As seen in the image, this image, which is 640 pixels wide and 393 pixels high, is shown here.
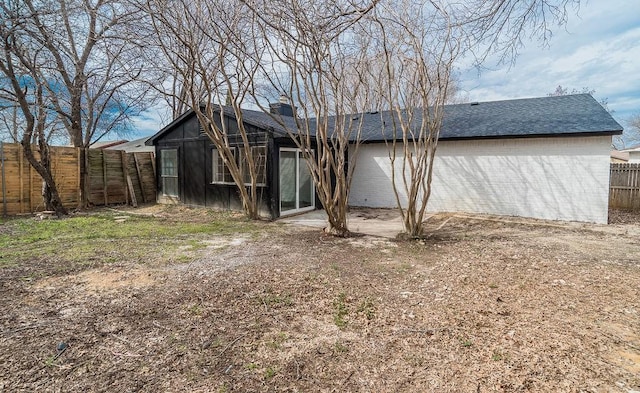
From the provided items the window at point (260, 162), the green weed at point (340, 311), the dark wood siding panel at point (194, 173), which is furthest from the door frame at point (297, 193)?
the green weed at point (340, 311)

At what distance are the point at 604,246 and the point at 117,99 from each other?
46.4 feet

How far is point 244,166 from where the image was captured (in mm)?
9523

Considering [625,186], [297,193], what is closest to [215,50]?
[297,193]

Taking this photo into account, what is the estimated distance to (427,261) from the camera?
509 centimetres

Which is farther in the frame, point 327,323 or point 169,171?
point 169,171

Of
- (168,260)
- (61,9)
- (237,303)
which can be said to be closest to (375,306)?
(237,303)

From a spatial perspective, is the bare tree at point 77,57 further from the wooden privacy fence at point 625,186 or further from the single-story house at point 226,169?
the wooden privacy fence at point 625,186

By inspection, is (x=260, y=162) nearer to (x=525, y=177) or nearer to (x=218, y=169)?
(x=218, y=169)

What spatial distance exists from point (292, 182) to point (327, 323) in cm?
675

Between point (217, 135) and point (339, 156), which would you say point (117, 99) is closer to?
point (217, 135)

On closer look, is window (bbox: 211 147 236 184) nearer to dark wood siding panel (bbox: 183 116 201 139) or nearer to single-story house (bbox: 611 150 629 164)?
dark wood siding panel (bbox: 183 116 201 139)

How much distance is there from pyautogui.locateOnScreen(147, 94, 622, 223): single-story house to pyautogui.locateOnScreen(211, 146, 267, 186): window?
0.12ft

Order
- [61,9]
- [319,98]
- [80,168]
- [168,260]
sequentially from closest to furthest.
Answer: [168,260], [319,98], [61,9], [80,168]

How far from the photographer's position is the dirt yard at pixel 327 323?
2.27m
